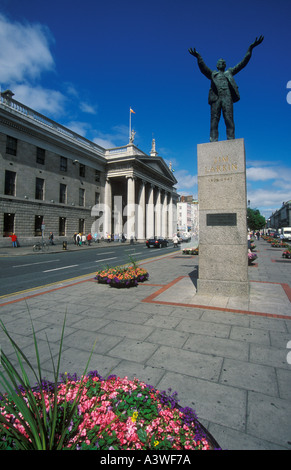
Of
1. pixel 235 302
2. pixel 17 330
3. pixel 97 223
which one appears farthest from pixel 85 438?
pixel 97 223

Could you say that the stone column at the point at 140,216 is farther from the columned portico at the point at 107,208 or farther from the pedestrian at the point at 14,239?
the pedestrian at the point at 14,239

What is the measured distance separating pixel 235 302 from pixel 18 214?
29.1m

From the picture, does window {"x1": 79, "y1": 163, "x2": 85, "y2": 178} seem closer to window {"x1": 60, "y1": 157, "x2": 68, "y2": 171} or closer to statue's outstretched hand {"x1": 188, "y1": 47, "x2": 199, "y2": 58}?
window {"x1": 60, "y1": 157, "x2": 68, "y2": 171}

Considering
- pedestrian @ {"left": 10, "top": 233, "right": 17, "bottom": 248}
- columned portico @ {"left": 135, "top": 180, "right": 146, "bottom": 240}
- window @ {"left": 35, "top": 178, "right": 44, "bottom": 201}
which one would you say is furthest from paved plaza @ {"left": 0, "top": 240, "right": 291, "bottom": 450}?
columned portico @ {"left": 135, "top": 180, "right": 146, "bottom": 240}

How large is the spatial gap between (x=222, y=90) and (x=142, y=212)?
136 feet

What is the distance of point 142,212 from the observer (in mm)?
49125

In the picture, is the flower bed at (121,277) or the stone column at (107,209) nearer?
the flower bed at (121,277)

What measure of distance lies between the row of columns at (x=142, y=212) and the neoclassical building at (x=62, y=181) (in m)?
0.19

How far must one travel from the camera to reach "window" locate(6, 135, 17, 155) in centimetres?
2812

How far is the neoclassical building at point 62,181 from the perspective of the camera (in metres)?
28.4

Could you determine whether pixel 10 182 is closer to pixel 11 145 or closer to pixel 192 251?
pixel 11 145

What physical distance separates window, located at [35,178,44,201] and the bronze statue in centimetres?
2922

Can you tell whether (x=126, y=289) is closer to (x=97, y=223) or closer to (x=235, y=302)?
(x=235, y=302)

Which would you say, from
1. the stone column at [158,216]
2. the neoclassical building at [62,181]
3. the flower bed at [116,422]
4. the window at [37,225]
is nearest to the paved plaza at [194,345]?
the flower bed at [116,422]
